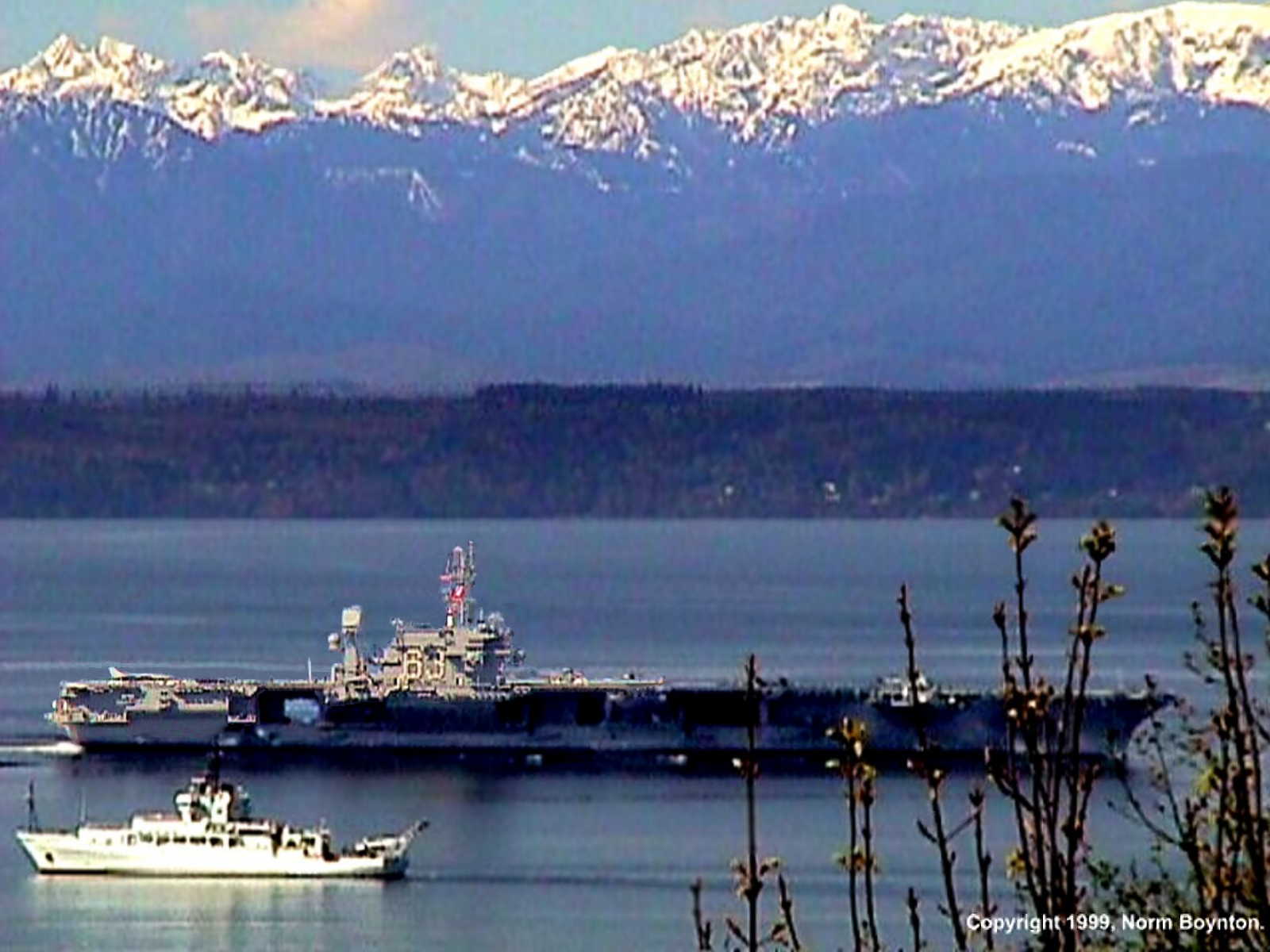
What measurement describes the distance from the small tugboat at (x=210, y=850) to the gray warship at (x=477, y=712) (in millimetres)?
13021

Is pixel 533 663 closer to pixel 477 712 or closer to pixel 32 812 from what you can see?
pixel 477 712

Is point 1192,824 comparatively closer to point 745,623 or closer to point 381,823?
point 381,823

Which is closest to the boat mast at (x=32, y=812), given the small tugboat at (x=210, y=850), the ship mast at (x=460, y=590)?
the small tugboat at (x=210, y=850)

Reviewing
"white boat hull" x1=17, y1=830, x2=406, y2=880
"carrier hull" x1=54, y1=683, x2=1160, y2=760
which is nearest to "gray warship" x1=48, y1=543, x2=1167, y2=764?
"carrier hull" x1=54, y1=683, x2=1160, y2=760

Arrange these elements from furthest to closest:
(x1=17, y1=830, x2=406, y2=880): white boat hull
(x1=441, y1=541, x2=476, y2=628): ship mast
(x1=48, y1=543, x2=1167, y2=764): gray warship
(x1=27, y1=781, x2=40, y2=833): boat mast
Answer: (x1=441, y1=541, x2=476, y2=628): ship mast
(x1=48, y1=543, x2=1167, y2=764): gray warship
(x1=27, y1=781, x2=40, y2=833): boat mast
(x1=17, y1=830, x2=406, y2=880): white boat hull

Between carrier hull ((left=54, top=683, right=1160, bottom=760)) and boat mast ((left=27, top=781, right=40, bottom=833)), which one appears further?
carrier hull ((left=54, top=683, right=1160, bottom=760))

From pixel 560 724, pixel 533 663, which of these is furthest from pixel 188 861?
pixel 533 663

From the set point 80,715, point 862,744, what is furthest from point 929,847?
point 862,744

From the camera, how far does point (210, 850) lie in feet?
160

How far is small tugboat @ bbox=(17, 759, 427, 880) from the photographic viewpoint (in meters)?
47.5

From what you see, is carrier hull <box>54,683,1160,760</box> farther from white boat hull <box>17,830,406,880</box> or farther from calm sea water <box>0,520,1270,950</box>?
white boat hull <box>17,830,406,880</box>

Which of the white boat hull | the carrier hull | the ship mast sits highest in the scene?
the ship mast

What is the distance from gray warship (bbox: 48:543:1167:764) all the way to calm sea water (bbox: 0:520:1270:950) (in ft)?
4.31

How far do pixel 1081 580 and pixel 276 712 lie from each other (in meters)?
57.2
